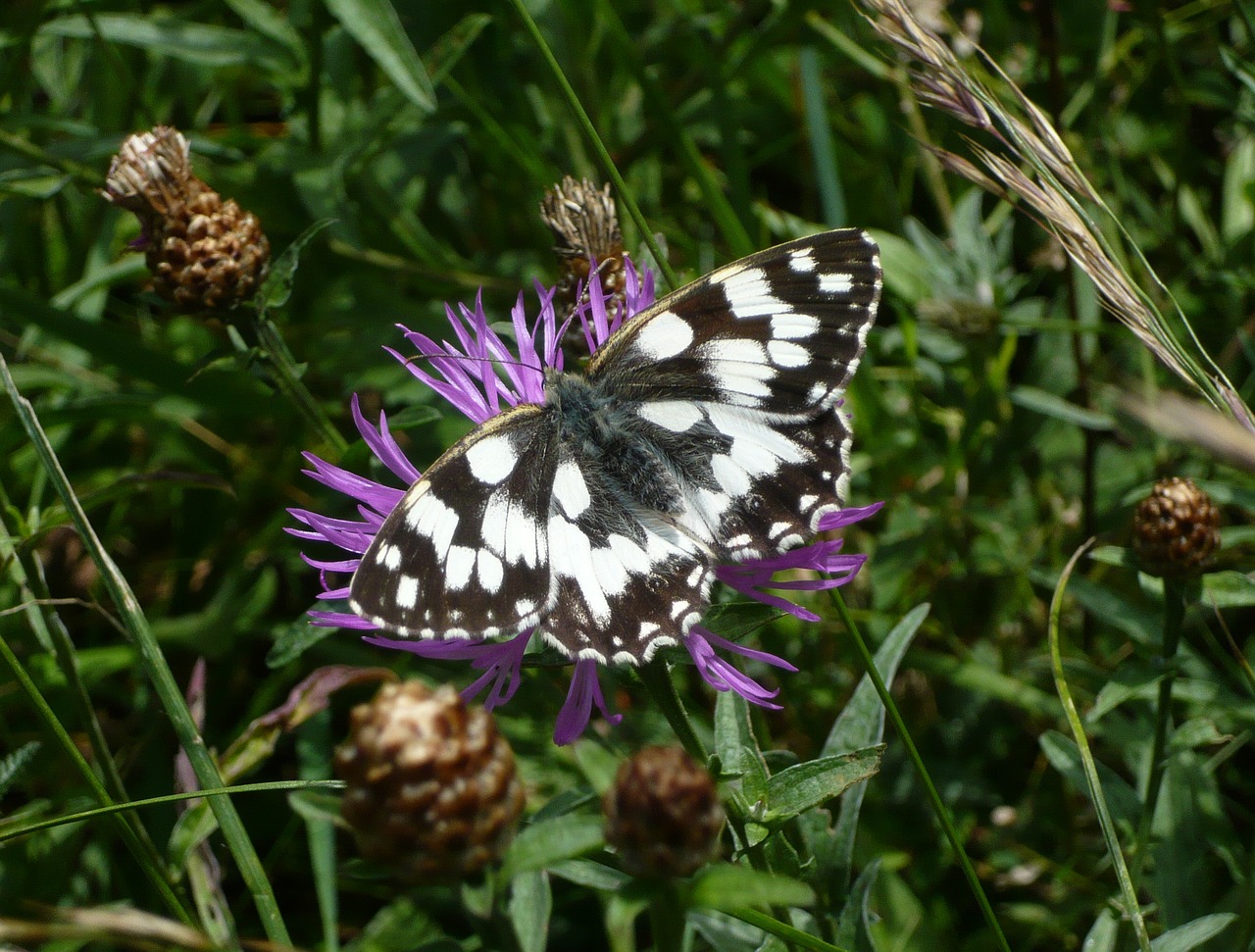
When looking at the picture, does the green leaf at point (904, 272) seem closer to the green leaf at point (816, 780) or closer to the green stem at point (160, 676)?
the green leaf at point (816, 780)

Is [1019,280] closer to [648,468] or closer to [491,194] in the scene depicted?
[648,468]

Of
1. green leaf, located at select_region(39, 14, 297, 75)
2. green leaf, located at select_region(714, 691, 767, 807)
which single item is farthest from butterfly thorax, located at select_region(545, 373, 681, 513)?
green leaf, located at select_region(39, 14, 297, 75)

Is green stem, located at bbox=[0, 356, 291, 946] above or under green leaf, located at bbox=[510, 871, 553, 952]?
above

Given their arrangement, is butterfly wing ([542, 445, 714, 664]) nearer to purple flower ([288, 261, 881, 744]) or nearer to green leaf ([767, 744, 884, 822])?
purple flower ([288, 261, 881, 744])

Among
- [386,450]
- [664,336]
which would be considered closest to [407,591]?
[386,450]

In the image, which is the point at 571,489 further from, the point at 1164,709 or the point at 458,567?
the point at 1164,709

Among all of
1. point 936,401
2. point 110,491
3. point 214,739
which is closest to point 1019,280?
point 936,401

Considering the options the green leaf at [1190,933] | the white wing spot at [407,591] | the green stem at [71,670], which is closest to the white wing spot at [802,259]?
the white wing spot at [407,591]
